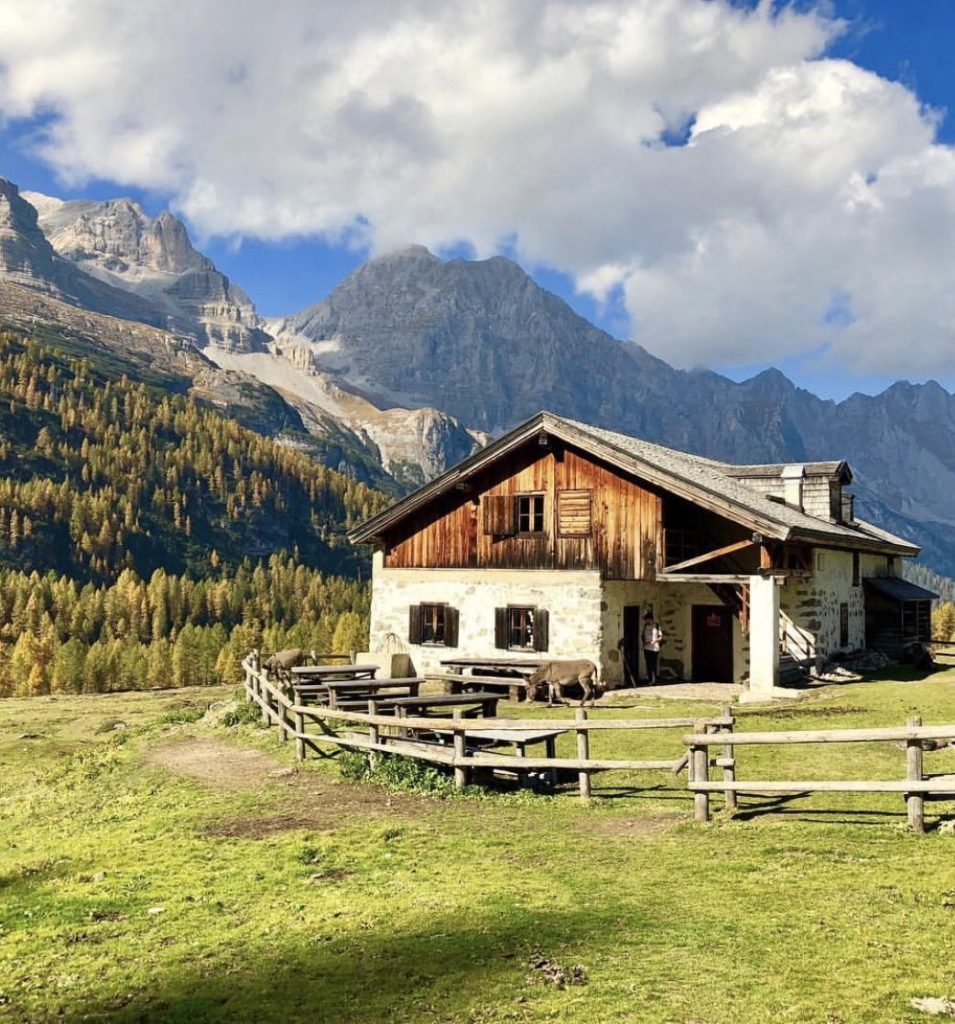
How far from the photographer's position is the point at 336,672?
78.5 feet

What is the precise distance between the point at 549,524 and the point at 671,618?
571cm

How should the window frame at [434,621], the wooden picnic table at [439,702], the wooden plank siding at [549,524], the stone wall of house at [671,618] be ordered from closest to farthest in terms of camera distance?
the wooden picnic table at [439,702] → the wooden plank siding at [549,524] → the stone wall of house at [671,618] → the window frame at [434,621]

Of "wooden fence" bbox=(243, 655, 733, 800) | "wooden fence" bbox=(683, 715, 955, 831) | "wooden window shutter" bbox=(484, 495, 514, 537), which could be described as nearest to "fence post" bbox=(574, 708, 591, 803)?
"wooden fence" bbox=(243, 655, 733, 800)

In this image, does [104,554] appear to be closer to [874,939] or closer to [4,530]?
[4,530]

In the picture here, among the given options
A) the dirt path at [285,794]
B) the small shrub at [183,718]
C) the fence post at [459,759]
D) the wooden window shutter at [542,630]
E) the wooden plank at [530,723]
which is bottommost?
the small shrub at [183,718]

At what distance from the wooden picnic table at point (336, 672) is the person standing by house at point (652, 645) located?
9.19 meters

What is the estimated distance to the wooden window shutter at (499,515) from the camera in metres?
30.2

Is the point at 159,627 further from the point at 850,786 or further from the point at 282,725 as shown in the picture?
the point at 850,786

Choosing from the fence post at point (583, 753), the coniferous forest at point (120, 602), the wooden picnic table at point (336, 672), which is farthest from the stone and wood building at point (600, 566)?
the coniferous forest at point (120, 602)

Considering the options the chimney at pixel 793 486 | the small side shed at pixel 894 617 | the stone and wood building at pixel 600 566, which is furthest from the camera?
the small side shed at pixel 894 617

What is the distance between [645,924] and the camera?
8.28m

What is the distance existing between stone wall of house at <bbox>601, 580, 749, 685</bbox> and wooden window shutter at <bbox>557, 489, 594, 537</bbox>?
6.55 feet

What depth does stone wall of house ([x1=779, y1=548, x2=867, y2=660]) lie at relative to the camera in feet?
96.8

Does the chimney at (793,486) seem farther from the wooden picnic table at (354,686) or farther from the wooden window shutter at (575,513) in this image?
the wooden picnic table at (354,686)
